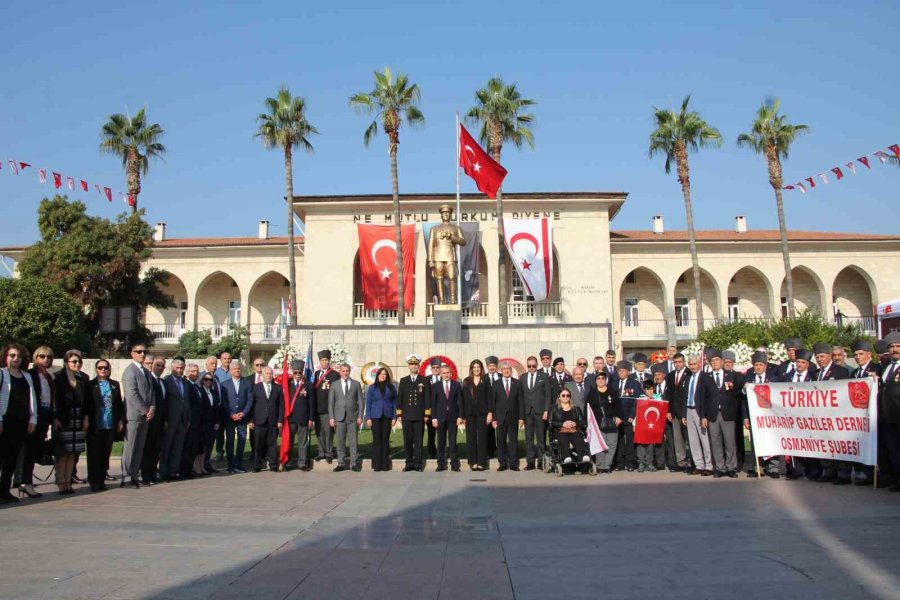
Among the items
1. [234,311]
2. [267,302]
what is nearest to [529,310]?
[267,302]

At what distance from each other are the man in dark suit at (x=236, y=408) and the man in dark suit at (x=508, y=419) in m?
4.26

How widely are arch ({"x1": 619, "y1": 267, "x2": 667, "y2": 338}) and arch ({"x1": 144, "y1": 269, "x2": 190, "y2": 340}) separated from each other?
27.3m

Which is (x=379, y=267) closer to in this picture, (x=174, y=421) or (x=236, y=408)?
(x=236, y=408)

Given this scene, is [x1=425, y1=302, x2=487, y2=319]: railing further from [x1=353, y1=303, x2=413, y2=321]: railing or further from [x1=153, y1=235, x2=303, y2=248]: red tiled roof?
[x1=153, y1=235, x2=303, y2=248]: red tiled roof

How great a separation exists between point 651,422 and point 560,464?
172 centimetres

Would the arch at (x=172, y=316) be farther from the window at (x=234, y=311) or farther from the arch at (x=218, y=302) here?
the window at (x=234, y=311)

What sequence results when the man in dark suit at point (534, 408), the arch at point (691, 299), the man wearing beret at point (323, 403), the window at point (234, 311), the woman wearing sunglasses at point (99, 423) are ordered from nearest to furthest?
the woman wearing sunglasses at point (99, 423)
the man in dark suit at point (534, 408)
the man wearing beret at point (323, 403)
the arch at point (691, 299)
the window at point (234, 311)

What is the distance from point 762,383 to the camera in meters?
10.5

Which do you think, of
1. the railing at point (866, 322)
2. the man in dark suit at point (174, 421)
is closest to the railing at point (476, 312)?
the railing at point (866, 322)

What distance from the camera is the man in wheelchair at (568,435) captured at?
1075 centimetres

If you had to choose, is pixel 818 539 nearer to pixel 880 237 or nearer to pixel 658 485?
pixel 658 485

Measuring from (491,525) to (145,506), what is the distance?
4.08m

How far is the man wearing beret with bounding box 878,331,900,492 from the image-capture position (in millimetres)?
8391

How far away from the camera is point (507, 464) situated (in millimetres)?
11680
